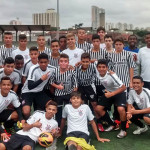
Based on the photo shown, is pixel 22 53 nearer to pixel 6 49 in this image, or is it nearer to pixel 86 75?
pixel 6 49

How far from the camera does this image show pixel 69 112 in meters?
4.18

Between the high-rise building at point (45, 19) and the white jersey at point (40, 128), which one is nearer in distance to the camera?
the white jersey at point (40, 128)

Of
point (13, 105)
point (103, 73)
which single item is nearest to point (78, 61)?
point (103, 73)

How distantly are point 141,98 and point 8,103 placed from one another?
241cm

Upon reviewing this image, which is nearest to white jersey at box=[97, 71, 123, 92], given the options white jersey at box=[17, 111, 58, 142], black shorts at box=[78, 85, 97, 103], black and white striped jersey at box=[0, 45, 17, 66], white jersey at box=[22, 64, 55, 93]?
Answer: black shorts at box=[78, 85, 97, 103]

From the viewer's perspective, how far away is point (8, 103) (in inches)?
174

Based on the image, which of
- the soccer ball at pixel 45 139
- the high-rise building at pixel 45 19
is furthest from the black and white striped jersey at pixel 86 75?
the high-rise building at pixel 45 19

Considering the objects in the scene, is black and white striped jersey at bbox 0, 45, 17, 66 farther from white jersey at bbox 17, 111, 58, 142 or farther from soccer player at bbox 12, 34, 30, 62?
white jersey at bbox 17, 111, 58, 142

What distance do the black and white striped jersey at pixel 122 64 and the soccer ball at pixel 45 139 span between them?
6.53 feet

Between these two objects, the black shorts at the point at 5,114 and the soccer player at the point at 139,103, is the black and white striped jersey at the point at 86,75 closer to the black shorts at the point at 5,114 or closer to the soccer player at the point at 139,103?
the soccer player at the point at 139,103

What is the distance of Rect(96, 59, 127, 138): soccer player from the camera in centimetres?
448

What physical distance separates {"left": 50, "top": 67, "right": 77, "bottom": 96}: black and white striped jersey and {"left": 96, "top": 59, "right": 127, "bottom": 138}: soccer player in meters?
0.51

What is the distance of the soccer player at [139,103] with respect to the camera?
169 inches

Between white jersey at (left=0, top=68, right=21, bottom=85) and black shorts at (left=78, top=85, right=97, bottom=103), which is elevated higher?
white jersey at (left=0, top=68, right=21, bottom=85)
